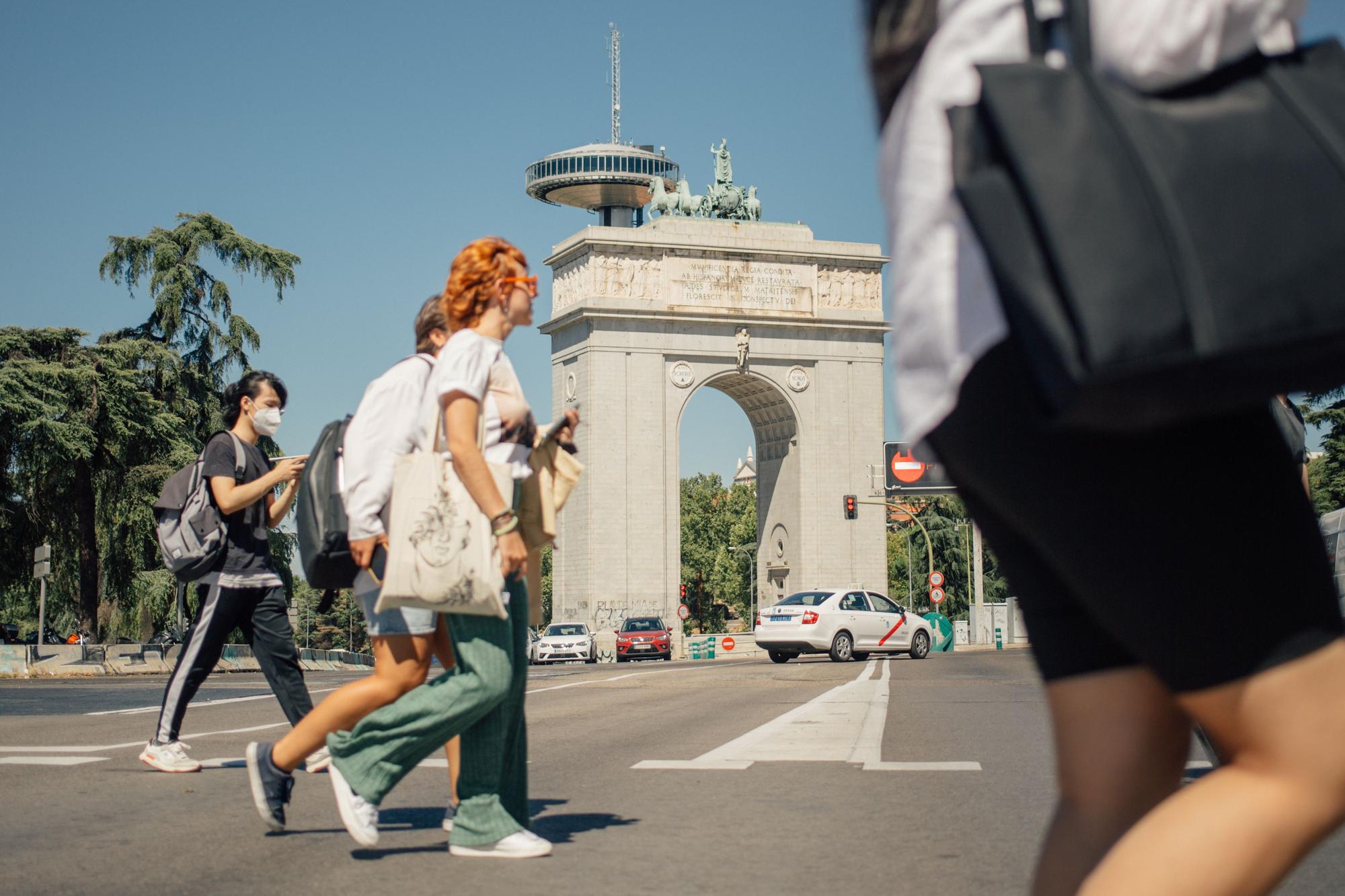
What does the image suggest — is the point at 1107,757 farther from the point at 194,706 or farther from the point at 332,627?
the point at 332,627

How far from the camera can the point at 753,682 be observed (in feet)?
65.1

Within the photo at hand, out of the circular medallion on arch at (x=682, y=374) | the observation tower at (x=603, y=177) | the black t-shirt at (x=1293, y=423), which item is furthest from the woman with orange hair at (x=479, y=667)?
the observation tower at (x=603, y=177)

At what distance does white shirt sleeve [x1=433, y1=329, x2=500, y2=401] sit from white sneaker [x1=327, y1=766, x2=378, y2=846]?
4.10ft

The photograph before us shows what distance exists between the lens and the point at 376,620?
5473 mm

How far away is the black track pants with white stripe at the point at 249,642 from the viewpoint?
294 inches

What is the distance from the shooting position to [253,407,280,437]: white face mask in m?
8.06

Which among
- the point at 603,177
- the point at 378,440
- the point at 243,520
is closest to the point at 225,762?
the point at 243,520

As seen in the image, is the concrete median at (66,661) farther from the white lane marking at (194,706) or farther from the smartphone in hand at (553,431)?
the smartphone in hand at (553,431)

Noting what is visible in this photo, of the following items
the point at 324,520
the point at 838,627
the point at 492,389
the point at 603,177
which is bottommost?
the point at 838,627

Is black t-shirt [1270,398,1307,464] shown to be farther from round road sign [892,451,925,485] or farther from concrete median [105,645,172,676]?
round road sign [892,451,925,485]

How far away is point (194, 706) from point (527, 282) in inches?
374

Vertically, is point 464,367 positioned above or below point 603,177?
below

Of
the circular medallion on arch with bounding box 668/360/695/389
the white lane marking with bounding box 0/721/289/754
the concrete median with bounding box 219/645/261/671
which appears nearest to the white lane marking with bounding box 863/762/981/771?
the white lane marking with bounding box 0/721/289/754

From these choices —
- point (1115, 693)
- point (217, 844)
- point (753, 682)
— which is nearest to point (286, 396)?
point (217, 844)
